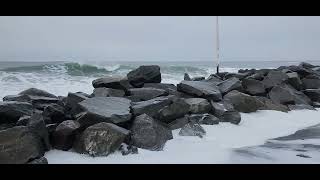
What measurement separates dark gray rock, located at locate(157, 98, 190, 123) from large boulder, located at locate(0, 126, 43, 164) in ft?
6.62

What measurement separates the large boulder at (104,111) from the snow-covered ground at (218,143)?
57cm

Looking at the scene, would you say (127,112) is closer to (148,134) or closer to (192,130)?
(148,134)

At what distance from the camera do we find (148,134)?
526cm

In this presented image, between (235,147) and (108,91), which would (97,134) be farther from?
(108,91)

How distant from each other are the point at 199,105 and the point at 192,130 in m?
0.95

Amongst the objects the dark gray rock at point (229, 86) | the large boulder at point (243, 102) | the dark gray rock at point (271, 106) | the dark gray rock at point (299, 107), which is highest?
the dark gray rock at point (229, 86)

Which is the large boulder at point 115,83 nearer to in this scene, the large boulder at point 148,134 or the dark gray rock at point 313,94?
the large boulder at point 148,134

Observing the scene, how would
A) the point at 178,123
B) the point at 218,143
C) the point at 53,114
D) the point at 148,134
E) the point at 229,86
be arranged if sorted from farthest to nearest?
1. the point at 229,86
2. the point at 178,123
3. the point at 53,114
4. the point at 218,143
5. the point at 148,134

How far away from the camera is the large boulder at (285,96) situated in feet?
27.9

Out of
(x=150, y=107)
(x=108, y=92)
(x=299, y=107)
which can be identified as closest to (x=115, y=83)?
(x=108, y=92)

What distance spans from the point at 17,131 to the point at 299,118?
5146 mm

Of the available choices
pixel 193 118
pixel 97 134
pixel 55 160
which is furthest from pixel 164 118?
pixel 55 160

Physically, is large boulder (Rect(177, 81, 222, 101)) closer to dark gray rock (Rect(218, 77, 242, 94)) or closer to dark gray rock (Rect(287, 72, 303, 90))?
Answer: dark gray rock (Rect(218, 77, 242, 94))

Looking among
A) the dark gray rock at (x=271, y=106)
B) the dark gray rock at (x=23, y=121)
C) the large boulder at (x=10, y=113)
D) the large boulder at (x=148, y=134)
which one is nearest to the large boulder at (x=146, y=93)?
the large boulder at (x=148, y=134)
